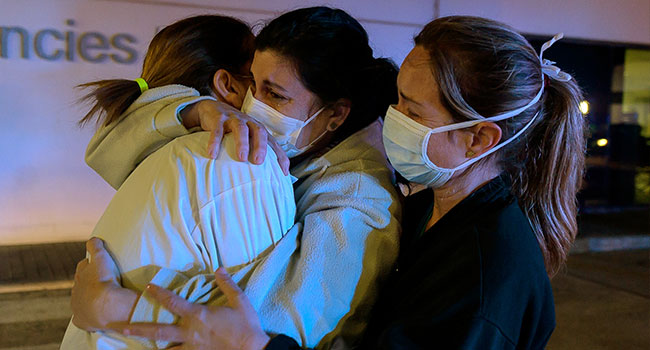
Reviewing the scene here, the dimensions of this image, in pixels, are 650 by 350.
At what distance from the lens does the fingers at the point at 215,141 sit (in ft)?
4.37

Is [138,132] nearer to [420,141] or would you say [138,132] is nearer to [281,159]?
[281,159]

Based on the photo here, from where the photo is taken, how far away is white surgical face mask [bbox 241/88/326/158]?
184cm

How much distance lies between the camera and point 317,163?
168 centimetres

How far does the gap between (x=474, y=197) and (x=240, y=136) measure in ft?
2.09

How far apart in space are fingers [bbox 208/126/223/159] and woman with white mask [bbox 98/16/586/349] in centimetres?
27

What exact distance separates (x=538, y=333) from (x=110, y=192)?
19.9 ft

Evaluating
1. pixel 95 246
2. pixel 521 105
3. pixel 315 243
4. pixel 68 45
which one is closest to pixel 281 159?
pixel 315 243

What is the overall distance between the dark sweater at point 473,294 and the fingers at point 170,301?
197 mm

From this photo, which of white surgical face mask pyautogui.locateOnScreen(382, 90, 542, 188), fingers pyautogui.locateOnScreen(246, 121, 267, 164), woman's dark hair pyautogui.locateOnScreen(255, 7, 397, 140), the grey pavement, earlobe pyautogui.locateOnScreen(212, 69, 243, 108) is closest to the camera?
fingers pyautogui.locateOnScreen(246, 121, 267, 164)

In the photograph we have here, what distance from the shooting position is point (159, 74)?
1.84m

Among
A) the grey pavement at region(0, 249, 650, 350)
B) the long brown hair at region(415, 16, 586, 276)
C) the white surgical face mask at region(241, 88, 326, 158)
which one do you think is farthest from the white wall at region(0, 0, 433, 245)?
the long brown hair at region(415, 16, 586, 276)

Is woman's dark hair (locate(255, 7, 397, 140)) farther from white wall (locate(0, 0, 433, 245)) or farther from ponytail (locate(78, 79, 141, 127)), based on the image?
white wall (locate(0, 0, 433, 245))

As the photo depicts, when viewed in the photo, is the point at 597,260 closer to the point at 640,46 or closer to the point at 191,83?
the point at 640,46

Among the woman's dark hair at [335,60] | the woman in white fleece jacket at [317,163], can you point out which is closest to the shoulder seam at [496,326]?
the woman in white fleece jacket at [317,163]
